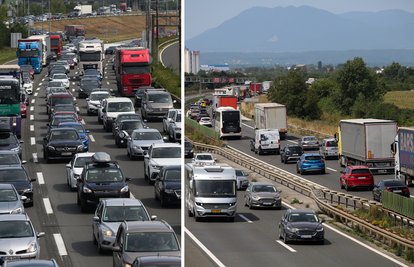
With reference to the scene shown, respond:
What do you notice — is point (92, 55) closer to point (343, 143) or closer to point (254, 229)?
point (343, 143)

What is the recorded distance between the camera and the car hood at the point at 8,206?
69.7 feet

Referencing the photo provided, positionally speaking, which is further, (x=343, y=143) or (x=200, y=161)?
(x=343, y=143)

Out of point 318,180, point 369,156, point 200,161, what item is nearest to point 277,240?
point 200,161

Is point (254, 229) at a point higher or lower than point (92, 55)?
lower

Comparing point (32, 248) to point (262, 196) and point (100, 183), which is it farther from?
point (262, 196)

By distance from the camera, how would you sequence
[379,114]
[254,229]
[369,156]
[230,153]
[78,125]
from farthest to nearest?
[379,114] < [369,156] < [78,125] < [230,153] < [254,229]

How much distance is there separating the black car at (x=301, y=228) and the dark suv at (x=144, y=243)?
264 inches

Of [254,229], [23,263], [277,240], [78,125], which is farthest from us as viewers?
[78,125]

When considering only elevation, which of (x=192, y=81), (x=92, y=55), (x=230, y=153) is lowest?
(x=230, y=153)

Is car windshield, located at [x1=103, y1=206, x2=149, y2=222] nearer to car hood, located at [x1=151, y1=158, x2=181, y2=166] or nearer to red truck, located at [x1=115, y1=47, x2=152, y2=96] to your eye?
car hood, located at [x1=151, y1=158, x2=181, y2=166]

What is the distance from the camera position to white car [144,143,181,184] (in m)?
28.8

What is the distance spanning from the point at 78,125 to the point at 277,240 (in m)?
21.5

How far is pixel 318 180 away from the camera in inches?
1578

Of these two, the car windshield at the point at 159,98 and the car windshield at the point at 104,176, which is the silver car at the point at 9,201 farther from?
the car windshield at the point at 159,98
